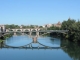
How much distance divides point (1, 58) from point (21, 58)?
4.98 feet

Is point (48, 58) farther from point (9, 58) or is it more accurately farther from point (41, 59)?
point (9, 58)

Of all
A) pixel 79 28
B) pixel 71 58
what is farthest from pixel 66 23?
pixel 71 58

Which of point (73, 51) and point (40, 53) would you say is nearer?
point (40, 53)

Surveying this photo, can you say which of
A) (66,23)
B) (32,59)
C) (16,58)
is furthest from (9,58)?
(66,23)

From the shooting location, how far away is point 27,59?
53.5 ft

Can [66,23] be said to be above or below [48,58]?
above

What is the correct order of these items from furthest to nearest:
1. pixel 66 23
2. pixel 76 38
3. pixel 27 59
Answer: pixel 66 23 < pixel 76 38 < pixel 27 59

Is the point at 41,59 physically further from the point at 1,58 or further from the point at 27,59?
the point at 1,58

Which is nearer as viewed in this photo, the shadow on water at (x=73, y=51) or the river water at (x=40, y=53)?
the river water at (x=40, y=53)

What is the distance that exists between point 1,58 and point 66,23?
22.7 metres

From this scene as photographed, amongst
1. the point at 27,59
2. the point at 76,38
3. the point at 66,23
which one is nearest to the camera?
the point at 27,59

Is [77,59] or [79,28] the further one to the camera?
[79,28]

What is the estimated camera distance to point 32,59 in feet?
53.8

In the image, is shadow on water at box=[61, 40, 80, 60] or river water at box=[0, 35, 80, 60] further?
shadow on water at box=[61, 40, 80, 60]
